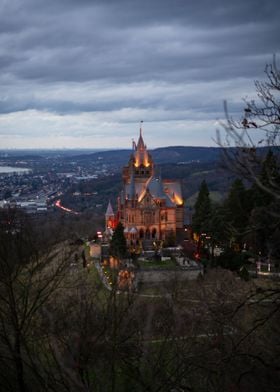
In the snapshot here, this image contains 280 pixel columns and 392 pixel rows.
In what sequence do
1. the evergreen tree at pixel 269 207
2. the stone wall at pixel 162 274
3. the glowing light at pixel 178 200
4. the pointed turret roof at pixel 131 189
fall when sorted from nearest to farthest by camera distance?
the evergreen tree at pixel 269 207
the stone wall at pixel 162 274
the pointed turret roof at pixel 131 189
the glowing light at pixel 178 200

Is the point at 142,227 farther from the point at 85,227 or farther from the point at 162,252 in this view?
the point at 85,227

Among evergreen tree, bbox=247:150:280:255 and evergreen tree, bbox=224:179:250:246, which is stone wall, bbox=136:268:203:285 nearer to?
evergreen tree, bbox=224:179:250:246

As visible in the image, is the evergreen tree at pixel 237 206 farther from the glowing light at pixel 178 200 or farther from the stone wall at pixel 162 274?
the glowing light at pixel 178 200

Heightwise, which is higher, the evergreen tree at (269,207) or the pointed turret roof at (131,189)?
the evergreen tree at (269,207)

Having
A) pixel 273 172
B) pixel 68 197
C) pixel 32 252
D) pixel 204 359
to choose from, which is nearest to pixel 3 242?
pixel 32 252

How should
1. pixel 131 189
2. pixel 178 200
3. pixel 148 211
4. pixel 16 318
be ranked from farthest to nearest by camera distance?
pixel 178 200 → pixel 131 189 → pixel 148 211 → pixel 16 318

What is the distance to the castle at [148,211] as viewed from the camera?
49.5 metres

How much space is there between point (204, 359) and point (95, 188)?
465 ft

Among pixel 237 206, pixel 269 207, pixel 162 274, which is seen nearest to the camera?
pixel 269 207

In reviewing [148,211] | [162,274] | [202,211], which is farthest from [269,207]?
[148,211]

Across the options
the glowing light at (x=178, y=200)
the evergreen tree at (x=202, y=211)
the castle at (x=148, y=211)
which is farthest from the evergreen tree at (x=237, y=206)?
the glowing light at (x=178, y=200)

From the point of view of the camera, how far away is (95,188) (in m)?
150

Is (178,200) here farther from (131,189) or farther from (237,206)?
(237,206)

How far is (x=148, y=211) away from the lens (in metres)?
49.6
